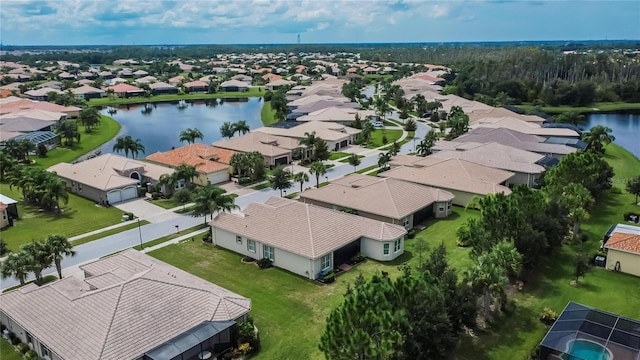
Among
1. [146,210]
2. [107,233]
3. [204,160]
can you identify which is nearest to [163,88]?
[204,160]

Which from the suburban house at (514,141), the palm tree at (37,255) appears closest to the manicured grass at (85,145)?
the palm tree at (37,255)

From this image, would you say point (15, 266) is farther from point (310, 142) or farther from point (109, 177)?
point (310, 142)

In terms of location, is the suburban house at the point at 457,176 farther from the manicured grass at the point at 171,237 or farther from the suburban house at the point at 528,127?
the suburban house at the point at 528,127

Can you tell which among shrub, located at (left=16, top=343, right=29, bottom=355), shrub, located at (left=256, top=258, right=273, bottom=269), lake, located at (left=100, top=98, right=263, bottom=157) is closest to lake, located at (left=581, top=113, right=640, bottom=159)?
shrub, located at (left=256, top=258, right=273, bottom=269)

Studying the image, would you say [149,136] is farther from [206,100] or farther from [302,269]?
[302,269]

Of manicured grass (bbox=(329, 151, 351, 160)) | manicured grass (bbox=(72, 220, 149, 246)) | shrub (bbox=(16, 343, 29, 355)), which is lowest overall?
manicured grass (bbox=(72, 220, 149, 246))

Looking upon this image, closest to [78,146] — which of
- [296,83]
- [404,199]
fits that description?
[404,199]

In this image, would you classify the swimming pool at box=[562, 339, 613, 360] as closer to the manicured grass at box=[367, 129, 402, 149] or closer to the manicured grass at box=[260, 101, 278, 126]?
the manicured grass at box=[367, 129, 402, 149]
